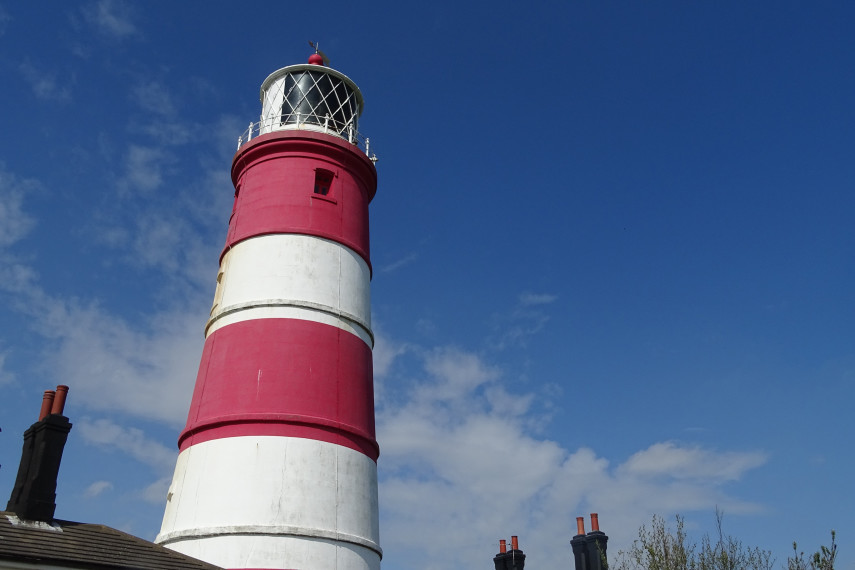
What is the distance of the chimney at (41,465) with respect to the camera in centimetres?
1046

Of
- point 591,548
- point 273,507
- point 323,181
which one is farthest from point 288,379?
point 591,548

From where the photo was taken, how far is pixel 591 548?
782 inches

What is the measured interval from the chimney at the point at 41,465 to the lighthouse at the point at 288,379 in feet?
9.91

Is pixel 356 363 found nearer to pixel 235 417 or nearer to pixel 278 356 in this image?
pixel 278 356

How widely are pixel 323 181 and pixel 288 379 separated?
5194 mm

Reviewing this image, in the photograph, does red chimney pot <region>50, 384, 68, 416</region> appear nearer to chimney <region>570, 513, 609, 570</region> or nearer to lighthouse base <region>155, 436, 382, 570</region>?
lighthouse base <region>155, 436, 382, 570</region>

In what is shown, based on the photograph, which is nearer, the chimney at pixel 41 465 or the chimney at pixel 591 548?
the chimney at pixel 41 465

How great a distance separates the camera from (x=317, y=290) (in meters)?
15.2

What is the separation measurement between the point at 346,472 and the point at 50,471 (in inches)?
201

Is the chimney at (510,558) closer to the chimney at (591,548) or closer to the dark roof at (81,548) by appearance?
the chimney at (591,548)

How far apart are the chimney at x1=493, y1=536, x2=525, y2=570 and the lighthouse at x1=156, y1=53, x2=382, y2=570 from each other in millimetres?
9396

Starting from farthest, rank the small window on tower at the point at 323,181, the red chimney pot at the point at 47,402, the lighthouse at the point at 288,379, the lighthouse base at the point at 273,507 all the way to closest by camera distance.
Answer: the small window on tower at the point at 323,181 < the lighthouse at the point at 288,379 < the lighthouse base at the point at 273,507 < the red chimney pot at the point at 47,402

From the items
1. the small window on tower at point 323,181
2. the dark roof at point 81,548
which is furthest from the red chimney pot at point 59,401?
the small window on tower at point 323,181

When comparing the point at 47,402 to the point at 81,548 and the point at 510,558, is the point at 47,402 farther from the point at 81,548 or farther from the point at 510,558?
the point at 510,558
